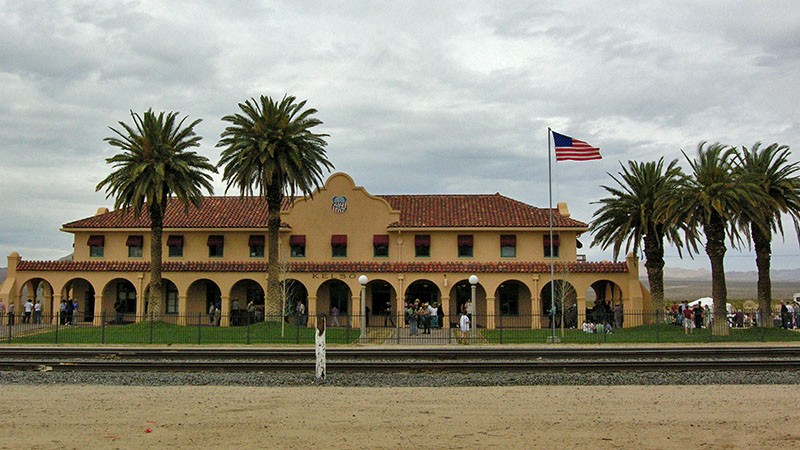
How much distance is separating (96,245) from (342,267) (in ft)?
55.5

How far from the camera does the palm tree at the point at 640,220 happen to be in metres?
42.6

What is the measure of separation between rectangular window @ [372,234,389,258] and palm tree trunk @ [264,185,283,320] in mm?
7009

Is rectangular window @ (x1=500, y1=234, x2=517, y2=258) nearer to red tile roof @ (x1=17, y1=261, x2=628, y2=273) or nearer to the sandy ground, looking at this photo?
red tile roof @ (x1=17, y1=261, x2=628, y2=273)

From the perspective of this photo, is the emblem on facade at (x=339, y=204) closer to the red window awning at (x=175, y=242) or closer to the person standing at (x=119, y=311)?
the red window awning at (x=175, y=242)

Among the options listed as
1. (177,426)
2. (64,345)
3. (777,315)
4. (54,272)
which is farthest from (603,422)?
(54,272)

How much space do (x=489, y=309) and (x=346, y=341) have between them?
46.5ft

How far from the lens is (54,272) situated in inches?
1825

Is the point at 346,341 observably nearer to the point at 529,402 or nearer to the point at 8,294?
the point at 529,402

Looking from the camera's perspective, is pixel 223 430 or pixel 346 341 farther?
pixel 346 341

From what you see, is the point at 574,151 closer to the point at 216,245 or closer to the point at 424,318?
the point at 424,318

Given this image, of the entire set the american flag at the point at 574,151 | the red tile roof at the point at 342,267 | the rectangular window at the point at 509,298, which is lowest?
the rectangular window at the point at 509,298

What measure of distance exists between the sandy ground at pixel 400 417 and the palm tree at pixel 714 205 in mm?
20759

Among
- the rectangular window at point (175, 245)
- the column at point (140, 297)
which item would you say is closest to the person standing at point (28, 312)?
the column at point (140, 297)

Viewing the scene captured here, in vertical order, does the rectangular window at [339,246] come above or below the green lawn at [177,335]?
above
